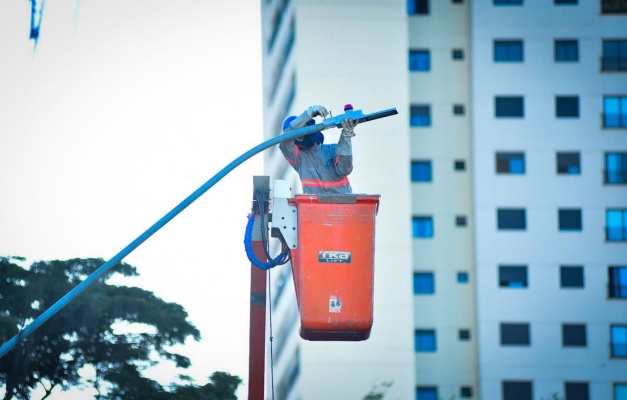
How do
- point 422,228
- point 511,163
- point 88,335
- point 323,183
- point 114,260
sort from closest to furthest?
point 114,260 < point 323,183 < point 88,335 < point 511,163 < point 422,228

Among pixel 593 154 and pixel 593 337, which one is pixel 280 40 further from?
pixel 593 337


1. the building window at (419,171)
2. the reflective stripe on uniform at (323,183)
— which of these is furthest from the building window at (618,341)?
the reflective stripe on uniform at (323,183)

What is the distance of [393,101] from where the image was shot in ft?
166

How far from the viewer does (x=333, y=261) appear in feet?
33.3

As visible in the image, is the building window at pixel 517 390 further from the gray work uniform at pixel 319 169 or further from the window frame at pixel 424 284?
the gray work uniform at pixel 319 169

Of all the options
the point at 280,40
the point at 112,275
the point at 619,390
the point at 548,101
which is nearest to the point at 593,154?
the point at 548,101

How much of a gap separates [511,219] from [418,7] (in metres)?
9.75

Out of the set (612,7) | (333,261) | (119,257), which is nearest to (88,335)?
(119,257)

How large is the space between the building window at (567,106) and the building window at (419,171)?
6.02 m

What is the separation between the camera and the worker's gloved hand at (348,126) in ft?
35.0

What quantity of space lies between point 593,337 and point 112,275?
36611mm

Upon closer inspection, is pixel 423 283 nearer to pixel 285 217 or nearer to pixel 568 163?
pixel 568 163

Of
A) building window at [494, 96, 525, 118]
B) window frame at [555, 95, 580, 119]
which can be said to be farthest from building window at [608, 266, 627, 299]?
building window at [494, 96, 525, 118]

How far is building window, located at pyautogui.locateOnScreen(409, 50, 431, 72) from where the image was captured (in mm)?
52906
